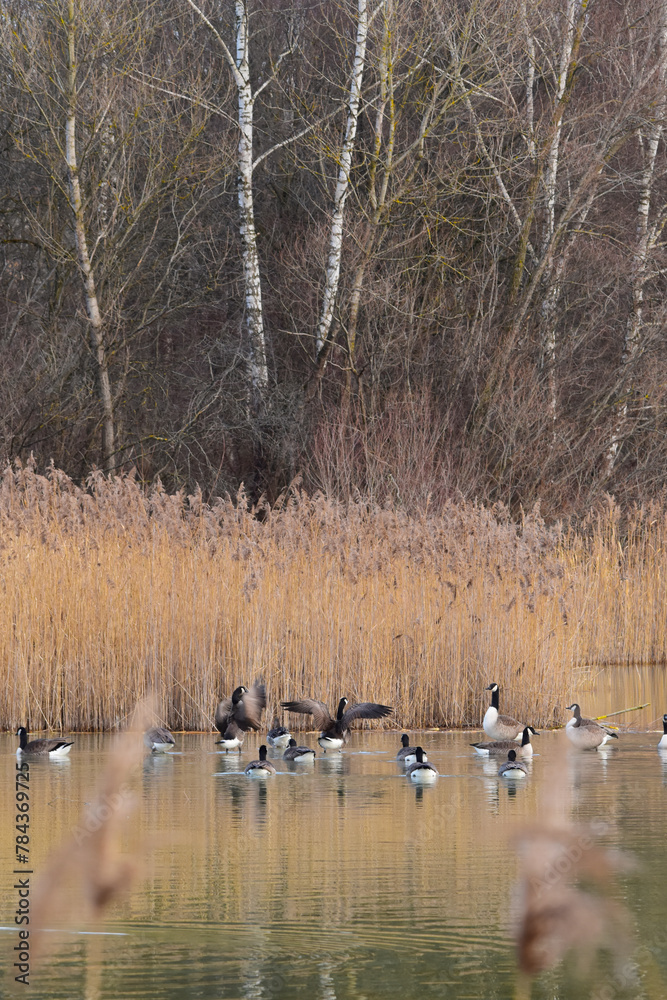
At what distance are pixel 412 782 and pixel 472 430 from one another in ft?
39.0

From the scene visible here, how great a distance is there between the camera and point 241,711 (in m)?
9.62

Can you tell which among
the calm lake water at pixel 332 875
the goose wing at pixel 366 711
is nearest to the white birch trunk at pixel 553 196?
the goose wing at pixel 366 711

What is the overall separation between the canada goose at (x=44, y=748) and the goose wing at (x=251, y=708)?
4.51 ft

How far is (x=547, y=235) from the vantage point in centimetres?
2069

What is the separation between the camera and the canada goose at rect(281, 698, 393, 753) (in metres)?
9.12

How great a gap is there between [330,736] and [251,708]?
838 millimetres

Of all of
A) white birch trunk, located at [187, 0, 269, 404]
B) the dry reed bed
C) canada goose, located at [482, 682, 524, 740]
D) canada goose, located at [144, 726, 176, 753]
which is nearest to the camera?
canada goose, located at [144, 726, 176, 753]

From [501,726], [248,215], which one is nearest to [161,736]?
[501,726]

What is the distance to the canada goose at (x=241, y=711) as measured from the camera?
30.9 feet

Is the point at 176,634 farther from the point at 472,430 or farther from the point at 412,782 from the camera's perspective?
the point at 472,430

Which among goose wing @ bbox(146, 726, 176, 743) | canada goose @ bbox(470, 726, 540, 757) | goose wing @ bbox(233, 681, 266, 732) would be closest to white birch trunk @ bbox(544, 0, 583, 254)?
goose wing @ bbox(233, 681, 266, 732)

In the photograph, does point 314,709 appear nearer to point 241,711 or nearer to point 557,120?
point 241,711

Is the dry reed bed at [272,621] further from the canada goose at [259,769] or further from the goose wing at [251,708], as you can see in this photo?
the canada goose at [259,769]

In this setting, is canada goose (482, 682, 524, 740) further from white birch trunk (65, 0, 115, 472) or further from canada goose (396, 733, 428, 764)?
white birch trunk (65, 0, 115, 472)
